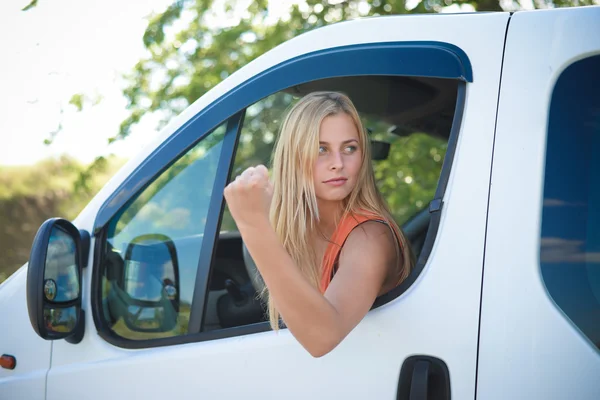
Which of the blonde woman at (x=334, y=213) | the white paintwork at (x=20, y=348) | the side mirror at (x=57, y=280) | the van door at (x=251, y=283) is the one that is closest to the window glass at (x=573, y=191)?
the van door at (x=251, y=283)

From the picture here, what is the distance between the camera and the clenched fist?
1.18m

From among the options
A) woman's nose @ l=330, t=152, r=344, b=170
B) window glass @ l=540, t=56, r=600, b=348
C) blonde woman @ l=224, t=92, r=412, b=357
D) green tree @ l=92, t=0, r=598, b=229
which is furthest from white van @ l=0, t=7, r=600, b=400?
green tree @ l=92, t=0, r=598, b=229

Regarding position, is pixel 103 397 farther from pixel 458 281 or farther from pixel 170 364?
pixel 458 281

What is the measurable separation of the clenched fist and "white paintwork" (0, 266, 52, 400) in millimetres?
1343

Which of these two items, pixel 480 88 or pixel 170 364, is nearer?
pixel 480 88

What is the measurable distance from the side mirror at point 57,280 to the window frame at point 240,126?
6cm

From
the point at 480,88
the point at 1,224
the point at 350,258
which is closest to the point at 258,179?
the point at 350,258

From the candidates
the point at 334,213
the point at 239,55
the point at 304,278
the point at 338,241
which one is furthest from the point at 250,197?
the point at 239,55

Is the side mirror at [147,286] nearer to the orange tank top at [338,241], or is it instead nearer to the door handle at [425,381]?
the orange tank top at [338,241]

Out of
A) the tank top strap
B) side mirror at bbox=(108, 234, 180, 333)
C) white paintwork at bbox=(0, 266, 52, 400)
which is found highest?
the tank top strap

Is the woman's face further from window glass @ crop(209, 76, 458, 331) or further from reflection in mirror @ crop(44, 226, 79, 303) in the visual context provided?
reflection in mirror @ crop(44, 226, 79, 303)

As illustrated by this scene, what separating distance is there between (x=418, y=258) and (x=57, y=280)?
47.0 inches

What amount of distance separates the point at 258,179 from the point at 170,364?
0.97 meters

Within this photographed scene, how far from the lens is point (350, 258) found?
1.57 metres
